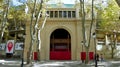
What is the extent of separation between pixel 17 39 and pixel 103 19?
56.2 feet

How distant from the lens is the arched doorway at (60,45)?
131 feet

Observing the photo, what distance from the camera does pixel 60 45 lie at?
42344 millimetres

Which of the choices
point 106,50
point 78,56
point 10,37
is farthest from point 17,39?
point 106,50

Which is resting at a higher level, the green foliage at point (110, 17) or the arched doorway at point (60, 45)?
the green foliage at point (110, 17)

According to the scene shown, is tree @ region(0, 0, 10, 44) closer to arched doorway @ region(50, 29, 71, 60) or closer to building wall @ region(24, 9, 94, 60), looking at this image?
building wall @ region(24, 9, 94, 60)

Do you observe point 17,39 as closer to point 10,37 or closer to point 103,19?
point 10,37

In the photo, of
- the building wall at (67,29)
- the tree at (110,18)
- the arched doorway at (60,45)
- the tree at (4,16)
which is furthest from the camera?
the arched doorway at (60,45)

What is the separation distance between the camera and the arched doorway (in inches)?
1571

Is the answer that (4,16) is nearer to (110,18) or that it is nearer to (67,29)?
(67,29)

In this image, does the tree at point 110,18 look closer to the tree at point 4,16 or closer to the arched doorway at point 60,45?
the arched doorway at point 60,45

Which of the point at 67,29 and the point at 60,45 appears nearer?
the point at 67,29

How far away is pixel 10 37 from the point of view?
148 ft

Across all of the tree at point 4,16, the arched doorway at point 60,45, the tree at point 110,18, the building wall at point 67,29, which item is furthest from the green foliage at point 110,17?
the tree at point 4,16

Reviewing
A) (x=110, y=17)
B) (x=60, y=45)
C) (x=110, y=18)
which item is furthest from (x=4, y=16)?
(x=60, y=45)
